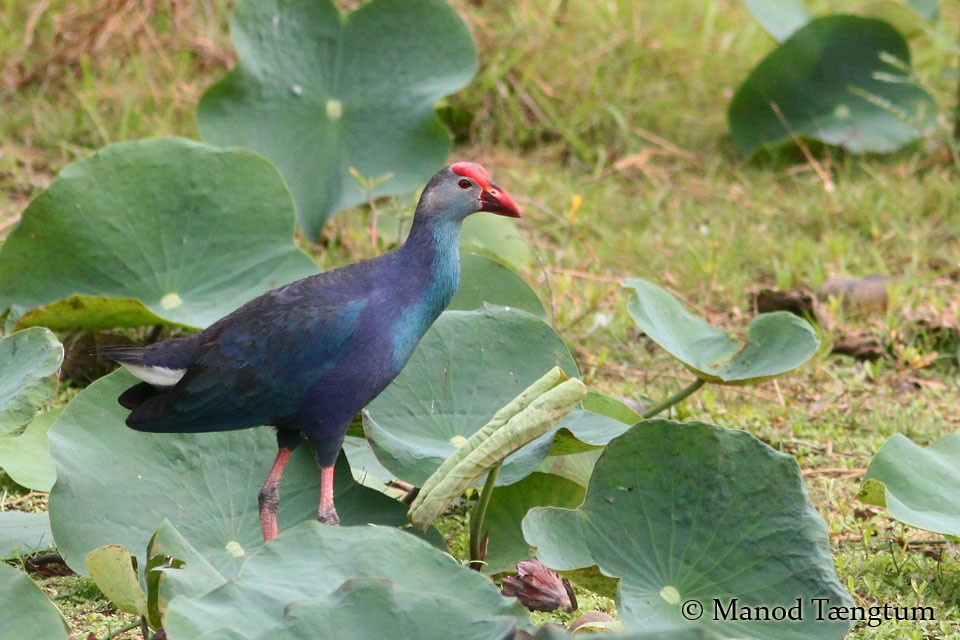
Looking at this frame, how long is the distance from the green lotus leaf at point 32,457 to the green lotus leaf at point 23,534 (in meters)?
0.07

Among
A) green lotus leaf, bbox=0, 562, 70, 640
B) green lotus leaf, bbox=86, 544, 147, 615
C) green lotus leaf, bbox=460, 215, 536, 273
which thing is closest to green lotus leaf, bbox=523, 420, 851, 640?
green lotus leaf, bbox=86, 544, 147, 615

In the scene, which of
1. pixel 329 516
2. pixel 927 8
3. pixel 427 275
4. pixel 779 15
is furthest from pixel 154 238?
pixel 927 8

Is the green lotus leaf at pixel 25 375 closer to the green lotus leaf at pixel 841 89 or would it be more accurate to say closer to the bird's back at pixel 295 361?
the bird's back at pixel 295 361

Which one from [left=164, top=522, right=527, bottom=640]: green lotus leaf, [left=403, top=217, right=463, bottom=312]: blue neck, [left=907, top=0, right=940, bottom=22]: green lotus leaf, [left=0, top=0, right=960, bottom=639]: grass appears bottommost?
[left=0, top=0, right=960, bottom=639]: grass

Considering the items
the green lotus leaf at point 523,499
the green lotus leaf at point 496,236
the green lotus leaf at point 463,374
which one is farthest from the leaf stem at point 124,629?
the green lotus leaf at point 496,236

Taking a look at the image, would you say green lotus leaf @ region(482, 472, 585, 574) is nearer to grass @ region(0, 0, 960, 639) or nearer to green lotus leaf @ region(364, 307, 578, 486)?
green lotus leaf @ region(364, 307, 578, 486)

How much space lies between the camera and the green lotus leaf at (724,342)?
2.61 metres

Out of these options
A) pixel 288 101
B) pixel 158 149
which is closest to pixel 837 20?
pixel 288 101

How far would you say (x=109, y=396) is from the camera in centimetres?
240

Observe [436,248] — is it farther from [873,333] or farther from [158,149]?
[873,333]

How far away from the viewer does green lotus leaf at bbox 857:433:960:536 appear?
220cm

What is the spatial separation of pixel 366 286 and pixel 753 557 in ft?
2.79

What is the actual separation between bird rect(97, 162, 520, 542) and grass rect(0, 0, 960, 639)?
41.3 inches

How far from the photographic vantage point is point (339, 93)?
12.2 feet
